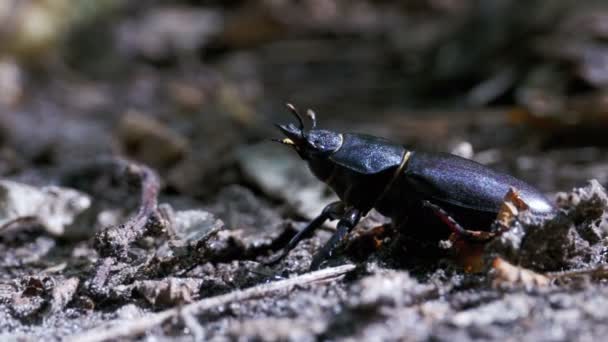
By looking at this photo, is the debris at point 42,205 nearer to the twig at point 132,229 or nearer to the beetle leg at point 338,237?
the twig at point 132,229

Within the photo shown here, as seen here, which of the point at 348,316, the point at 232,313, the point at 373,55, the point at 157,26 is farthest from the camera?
the point at 157,26

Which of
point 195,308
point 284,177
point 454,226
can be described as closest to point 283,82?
point 284,177

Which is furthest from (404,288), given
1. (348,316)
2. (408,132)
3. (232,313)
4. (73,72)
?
(73,72)

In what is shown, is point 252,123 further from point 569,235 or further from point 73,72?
point 569,235

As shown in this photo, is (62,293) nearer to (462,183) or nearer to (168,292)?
(168,292)

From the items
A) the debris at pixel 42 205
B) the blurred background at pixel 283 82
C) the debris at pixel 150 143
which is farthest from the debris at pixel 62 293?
the debris at pixel 150 143
